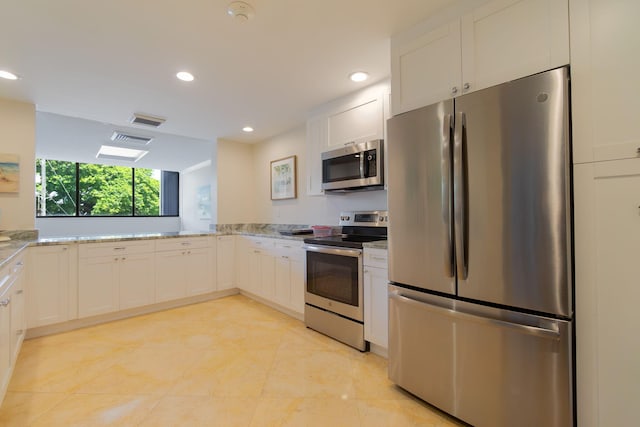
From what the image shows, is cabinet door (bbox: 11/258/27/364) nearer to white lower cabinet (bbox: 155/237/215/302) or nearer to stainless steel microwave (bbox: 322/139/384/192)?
white lower cabinet (bbox: 155/237/215/302)

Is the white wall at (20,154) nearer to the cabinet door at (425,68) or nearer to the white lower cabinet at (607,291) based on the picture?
the cabinet door at (425,68)

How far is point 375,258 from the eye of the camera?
234 centimetres

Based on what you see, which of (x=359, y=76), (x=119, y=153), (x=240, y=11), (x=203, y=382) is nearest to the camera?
(x=240, y=11)

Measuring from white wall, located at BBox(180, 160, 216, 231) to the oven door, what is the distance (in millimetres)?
4455

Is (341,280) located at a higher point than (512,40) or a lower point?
lower

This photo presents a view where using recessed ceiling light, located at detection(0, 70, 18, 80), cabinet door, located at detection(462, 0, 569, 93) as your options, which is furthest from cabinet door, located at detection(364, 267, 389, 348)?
recessed ceiling light, located at detection(0, 70, 18, 80)

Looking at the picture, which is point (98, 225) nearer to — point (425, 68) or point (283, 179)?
point (283, 179)

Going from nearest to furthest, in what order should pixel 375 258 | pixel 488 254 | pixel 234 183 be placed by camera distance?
pixel 488 254 → pixel 375 258 → pixel 234 183

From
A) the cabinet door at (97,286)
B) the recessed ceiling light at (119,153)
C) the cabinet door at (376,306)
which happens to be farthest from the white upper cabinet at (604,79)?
the recessed ceiling light at (119,153)

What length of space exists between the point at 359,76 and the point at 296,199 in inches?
78.0

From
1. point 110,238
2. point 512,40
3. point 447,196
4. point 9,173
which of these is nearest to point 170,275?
point 110,238

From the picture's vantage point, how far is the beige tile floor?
1698 millimetres

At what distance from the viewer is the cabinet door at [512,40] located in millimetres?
1340

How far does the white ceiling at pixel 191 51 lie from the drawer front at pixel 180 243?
1.57 metres
